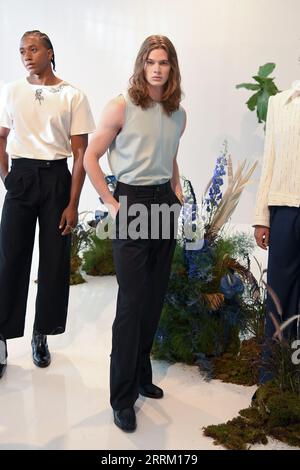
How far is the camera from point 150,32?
5.93m

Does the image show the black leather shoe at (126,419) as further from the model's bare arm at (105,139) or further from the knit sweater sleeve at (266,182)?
the knit sweater sleeve at (266,182)

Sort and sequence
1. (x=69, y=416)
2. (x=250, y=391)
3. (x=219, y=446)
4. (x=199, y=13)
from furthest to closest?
(x=199, y=13) < (x=250, y=391) < (x=69, y=416) < (x=219, y=446)

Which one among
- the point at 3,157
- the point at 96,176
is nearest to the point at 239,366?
the point at 96,176

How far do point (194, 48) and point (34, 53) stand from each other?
357 centimetres

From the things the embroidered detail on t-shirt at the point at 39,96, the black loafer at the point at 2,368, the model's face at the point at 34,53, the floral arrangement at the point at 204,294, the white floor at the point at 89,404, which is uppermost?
the model's face at the point at 34,53

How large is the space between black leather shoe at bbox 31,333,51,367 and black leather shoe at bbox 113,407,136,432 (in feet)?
2.24

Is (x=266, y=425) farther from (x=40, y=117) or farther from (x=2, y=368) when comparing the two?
(x=40, y=117)

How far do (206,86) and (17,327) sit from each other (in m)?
3.92

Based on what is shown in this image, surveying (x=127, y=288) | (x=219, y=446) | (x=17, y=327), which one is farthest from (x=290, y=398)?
(x=17, y=327)

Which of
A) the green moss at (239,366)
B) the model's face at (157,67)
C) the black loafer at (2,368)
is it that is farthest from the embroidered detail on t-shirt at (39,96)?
the green moss at (239,366)

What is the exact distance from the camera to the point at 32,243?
2762mm

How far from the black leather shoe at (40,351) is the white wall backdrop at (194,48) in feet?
11.9

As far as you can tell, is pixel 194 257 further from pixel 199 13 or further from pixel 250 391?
pixel 199 13

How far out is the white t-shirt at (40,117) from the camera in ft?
A: 8.64
